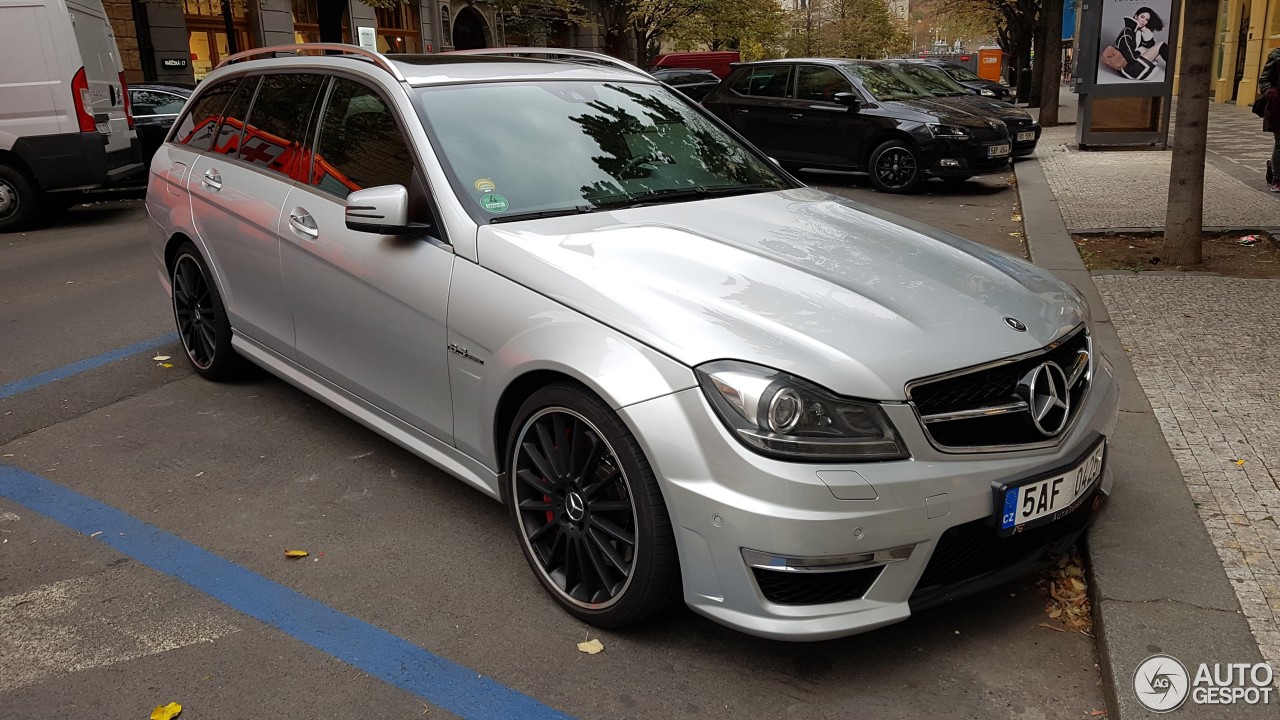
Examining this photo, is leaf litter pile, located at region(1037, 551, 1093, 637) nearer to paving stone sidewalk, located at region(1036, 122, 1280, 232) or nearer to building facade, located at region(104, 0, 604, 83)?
paving stone sidewalk, located at region(1036, 122, 1280, 232)

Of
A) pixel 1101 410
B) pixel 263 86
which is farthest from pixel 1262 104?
pixel 263 86

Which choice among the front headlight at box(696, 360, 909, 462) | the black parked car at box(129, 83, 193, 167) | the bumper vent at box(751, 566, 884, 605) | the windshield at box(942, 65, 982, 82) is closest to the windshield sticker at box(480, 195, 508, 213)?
the front headlight at box(696, 360, 909, 462)

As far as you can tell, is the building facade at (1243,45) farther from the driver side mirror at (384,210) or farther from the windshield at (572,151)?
the driver side mirror at (384,210)

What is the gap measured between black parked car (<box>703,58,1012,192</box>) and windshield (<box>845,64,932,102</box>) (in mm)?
17

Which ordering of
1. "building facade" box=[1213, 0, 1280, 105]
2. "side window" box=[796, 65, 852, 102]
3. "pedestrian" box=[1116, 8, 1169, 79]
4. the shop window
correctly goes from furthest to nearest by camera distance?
the shop window → "building facade" box=[1213, 0, 1280, 105] → "pedestrian" box=[1116, 8, 1169, 79] → "side window" box=[796, 65, 852, 102]

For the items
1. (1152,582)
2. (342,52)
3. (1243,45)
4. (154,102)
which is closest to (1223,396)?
(1152,582)

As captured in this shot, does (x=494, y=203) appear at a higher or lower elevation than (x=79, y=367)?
higher

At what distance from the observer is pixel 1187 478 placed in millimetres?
4078

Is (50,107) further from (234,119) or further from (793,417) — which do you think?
(793,417)

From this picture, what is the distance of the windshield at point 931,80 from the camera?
48.5 feet

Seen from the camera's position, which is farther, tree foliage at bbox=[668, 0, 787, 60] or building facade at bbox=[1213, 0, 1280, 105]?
tree foliage at bbox=[668, 0, 787, 60]

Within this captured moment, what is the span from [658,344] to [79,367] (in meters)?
4.62

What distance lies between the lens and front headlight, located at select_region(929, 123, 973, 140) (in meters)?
13.0

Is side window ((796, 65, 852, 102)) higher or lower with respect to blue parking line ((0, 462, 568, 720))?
higher
